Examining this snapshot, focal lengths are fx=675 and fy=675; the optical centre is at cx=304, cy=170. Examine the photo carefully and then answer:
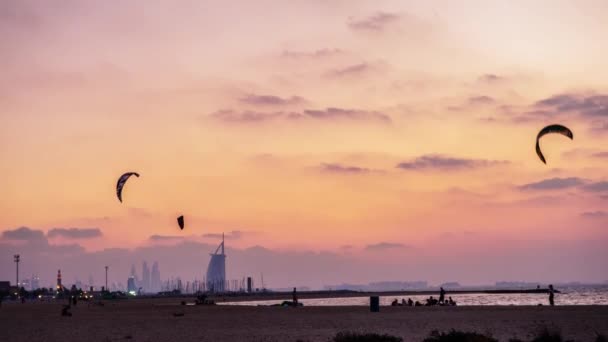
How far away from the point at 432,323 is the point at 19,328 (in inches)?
681

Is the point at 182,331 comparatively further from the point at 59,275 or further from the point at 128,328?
the point at 59,275

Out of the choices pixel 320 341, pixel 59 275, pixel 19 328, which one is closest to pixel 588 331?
pixel 320 341

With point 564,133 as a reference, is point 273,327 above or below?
below

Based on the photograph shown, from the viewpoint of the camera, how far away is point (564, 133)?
2183 cm

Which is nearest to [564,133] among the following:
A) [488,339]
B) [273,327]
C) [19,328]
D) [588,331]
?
[588,331]

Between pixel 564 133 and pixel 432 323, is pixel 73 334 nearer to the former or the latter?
pixel 432 323

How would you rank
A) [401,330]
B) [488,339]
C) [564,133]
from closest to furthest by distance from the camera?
[488,339] → [564,133] → [401,330]

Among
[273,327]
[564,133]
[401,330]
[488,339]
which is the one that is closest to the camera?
[488,339]

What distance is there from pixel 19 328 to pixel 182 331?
8235 millimetres

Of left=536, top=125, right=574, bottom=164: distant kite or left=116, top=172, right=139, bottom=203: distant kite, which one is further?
left=116, top=172, right=139, bottom=203: distant kite

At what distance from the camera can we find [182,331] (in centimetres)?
2522

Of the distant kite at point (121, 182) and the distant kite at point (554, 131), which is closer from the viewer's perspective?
the distant kite at point (554, 131)

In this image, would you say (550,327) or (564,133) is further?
(550,327)

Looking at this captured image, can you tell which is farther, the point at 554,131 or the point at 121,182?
the point at 121,182
